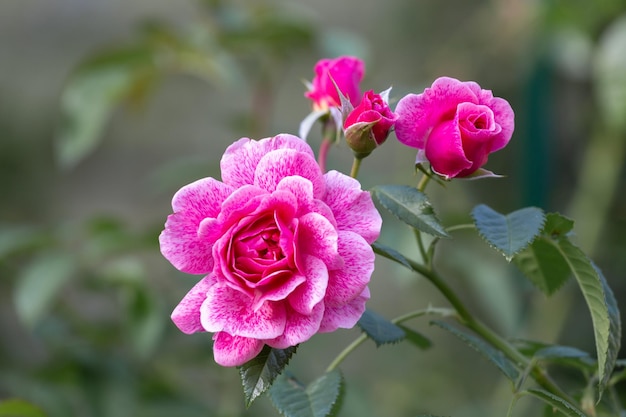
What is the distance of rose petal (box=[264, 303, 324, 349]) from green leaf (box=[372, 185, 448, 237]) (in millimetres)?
77

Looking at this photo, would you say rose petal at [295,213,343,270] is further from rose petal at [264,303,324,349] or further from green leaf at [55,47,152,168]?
green leaf at [55,47,152,168]

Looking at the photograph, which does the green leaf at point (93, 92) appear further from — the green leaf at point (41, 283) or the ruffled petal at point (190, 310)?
the ruffled petal at point (190, 310)

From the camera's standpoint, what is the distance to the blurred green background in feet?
3.82

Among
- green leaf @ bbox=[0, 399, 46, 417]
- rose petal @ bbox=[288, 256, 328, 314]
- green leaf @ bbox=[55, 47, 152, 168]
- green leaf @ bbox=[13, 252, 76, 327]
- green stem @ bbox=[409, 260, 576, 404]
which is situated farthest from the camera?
green leaf @ bbox=[55, 47, 152, 168]

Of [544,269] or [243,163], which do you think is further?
[544,269]

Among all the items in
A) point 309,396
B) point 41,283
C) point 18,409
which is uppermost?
point 309,396

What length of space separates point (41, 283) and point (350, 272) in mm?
770

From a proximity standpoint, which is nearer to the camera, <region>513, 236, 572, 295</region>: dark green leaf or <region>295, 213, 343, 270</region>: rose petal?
<region>295, 213, 343, 270</region>: rose petal

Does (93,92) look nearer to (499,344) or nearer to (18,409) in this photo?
(18,409)

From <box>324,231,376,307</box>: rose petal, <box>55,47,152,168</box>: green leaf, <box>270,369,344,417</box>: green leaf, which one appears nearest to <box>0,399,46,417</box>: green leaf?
<box>270,369,344,417</box>: green leaf

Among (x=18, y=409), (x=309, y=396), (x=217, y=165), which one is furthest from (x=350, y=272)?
(x=217, y=165)

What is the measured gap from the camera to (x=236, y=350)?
437 mm

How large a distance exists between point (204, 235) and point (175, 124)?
1.68m

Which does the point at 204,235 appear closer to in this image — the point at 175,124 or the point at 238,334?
the point at 238,334
